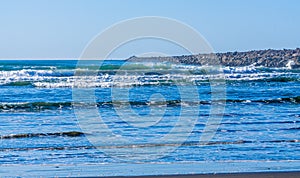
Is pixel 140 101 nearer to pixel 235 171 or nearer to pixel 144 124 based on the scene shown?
pixel 144 124

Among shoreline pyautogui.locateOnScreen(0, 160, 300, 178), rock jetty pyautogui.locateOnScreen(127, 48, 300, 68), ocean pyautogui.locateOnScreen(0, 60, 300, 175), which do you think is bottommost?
shoreline pyautogui.locateOnScreen(0, 160, 300, 178)

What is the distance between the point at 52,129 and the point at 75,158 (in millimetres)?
5103

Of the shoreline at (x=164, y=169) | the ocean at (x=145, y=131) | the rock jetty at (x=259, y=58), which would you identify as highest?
the rock jetty at (x=259, y=58)

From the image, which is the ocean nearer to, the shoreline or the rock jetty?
the shoreline

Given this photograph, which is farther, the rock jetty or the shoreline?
the rock jetty

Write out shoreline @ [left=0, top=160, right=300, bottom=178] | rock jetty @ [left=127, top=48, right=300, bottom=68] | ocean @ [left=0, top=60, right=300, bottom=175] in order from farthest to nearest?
rock jetty @ [left=127, top=48, right=300, bottom=68], ocean @ [left=0, top=60, right=300, bottom=175], shoreline @ [left=0, top=160, right=300, bottom=178]

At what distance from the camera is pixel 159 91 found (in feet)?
120

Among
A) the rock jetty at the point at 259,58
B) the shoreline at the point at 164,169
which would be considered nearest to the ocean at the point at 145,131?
the shoreline at the point at 164,169

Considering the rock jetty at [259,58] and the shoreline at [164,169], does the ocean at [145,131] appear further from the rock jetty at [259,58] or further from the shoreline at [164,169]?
the rock jetty at [259,58]

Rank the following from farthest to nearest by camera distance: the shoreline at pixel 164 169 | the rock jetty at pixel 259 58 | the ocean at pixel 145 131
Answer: the rock jetty at pixel 259 58, the ocean at pixel 145 131, the shoreline at pixel 164 169

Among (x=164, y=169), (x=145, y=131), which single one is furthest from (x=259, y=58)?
(x=164, y=169)

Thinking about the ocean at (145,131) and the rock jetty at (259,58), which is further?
the rock jetty at (259,58)

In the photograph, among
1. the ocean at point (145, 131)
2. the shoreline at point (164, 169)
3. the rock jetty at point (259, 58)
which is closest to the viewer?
the shoreline at point (164, 169)

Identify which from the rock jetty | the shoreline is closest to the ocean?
the shoreline
